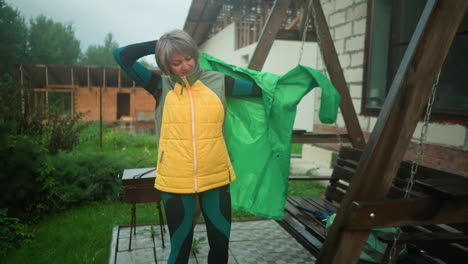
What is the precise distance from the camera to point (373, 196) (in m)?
1.60

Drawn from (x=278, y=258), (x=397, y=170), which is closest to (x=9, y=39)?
(x=278, y=258)

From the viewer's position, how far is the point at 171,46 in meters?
1.80

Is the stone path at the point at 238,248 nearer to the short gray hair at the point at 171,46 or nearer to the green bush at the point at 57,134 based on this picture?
the short gray hair at the point at 171,46

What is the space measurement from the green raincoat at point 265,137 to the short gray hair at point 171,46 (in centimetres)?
71

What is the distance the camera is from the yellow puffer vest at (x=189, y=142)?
6.22 ft

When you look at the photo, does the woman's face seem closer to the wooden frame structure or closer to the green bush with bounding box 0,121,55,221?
the wooden frame structure

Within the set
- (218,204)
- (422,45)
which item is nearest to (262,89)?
(218,204)

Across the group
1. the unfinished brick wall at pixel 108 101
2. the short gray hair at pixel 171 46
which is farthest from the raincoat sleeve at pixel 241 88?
the unfinished brick wall at pixel 108 101

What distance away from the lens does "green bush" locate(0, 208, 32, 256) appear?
326 cm

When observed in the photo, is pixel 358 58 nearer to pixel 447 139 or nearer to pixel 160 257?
pixel 447 139

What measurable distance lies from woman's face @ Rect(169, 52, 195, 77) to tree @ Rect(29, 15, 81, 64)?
42972 millimetres

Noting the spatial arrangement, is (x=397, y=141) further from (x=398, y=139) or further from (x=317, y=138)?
(x=317, y=138)

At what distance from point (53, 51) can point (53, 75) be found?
2355 cm

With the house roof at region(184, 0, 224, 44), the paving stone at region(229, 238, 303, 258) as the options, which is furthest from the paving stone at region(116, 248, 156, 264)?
the house roof at region(184, 0, 224, 44)
